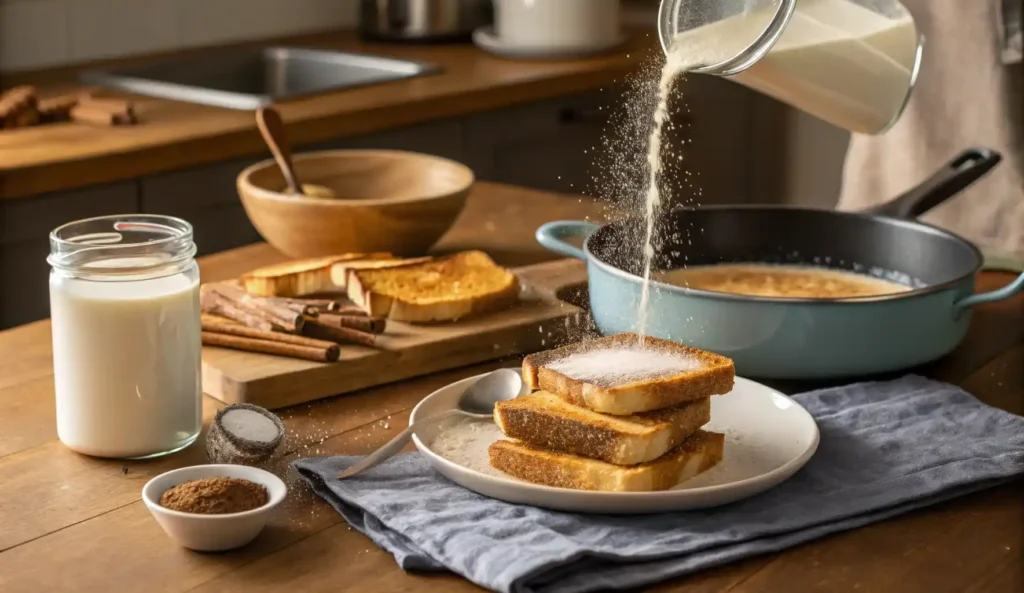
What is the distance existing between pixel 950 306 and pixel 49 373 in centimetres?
89

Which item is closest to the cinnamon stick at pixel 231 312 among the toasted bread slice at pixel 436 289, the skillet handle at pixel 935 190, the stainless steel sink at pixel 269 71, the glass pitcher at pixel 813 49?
the toasted bread slice at pixel 436 289

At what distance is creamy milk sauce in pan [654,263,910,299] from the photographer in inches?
54.2

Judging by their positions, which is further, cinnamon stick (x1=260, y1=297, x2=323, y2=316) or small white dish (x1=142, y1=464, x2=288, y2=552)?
cinnamon stick (x1=260, y1=297, x2=323, y2=316)

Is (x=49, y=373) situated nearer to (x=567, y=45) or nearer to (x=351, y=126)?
(x=351, y=126)

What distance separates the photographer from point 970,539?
94 cm

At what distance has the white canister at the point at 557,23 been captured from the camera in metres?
3.03

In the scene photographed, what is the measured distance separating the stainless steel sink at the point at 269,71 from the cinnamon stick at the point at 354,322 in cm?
145

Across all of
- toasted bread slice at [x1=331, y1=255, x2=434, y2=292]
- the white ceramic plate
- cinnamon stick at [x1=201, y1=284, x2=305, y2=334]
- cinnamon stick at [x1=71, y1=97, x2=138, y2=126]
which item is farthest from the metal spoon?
cinnamon stick at [x1=71, y1=97, x2=138, y2=126]

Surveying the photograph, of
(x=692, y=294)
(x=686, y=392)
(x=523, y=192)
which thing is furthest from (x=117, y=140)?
(x=686, y=392)

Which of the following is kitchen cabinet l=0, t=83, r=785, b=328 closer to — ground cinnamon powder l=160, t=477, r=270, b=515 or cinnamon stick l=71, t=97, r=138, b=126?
cinnamon stick l=71, t=97, r=138, b=126

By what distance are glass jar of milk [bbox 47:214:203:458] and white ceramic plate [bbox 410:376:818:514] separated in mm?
209

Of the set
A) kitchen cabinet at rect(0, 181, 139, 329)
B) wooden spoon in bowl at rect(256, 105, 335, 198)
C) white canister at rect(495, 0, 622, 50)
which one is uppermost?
white canister at rect(495, 0, 622, 50)

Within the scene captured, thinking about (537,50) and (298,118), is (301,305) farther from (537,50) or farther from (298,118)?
(537,50)

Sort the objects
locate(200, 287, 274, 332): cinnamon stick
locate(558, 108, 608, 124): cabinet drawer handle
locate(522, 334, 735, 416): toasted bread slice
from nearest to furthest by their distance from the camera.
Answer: locate(522, 334, 735, 416): toasted bread slice, locate(200, 287, 274, 332): cinnamon stick, locate(558, 108, 608, 124): cabinet drawer handle
